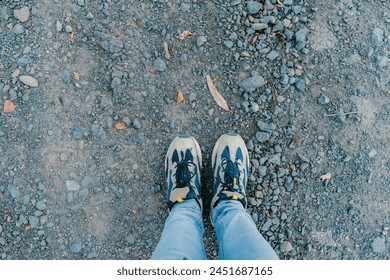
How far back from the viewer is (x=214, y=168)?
2.81 meters

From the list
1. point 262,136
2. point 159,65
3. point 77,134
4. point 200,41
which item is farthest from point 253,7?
point 77,134

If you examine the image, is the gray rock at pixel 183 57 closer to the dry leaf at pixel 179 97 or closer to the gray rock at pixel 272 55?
the dry leaf at pixel 179 97

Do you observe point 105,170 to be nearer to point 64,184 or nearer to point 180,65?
point 64,184

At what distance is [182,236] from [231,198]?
501 millimetres

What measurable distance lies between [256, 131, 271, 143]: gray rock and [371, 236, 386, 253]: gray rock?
1.01 metres

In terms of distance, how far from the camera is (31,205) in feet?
8.87

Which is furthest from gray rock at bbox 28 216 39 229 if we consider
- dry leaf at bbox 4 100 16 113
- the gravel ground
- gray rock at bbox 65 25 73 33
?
gray rock at bbox 65 25 73 33

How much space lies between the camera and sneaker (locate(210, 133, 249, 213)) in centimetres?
269

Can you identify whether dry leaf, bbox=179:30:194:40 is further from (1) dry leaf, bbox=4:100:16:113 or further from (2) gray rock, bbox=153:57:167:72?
(1) dry leaf, bbox=4:100:16:113

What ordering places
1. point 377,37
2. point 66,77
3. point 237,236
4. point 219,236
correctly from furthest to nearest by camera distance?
point 377,37 → point 66,77 → point 219,236 → point 237,236

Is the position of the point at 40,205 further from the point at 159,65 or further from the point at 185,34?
the point at 185,34

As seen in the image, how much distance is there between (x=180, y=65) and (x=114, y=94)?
490 mm

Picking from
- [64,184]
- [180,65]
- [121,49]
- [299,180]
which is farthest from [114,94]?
[299,180]

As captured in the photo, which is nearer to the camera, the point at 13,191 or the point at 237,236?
the point at 237,236
